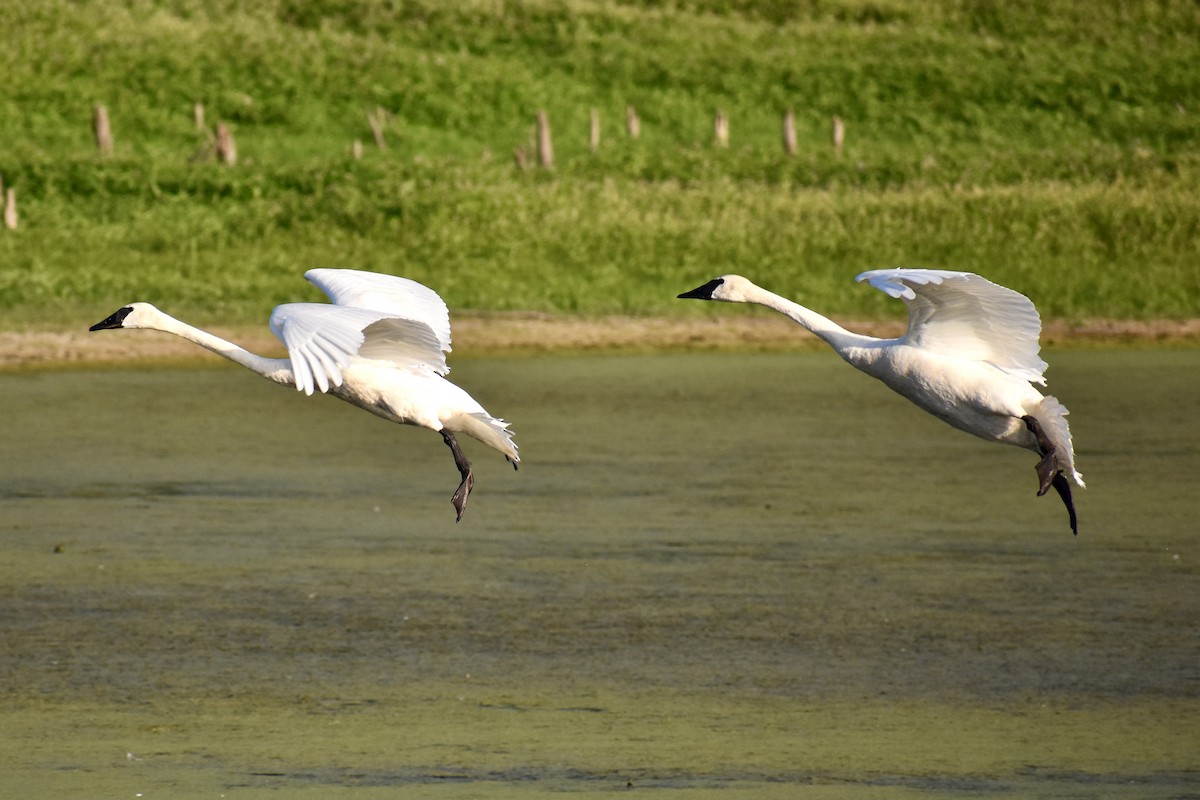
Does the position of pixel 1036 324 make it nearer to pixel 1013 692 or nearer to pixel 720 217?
pixel 1013 692

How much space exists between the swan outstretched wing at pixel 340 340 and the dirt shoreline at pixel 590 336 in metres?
18.1

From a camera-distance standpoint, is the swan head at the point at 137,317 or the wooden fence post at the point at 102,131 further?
the wooden fence post at the point at 102,131

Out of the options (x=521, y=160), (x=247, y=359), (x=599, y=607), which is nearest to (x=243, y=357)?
(x=247, y=359)

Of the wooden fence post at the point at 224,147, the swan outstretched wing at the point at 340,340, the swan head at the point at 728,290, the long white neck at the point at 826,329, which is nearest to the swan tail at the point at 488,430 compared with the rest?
the swan outstretched wing at the point at 340,340

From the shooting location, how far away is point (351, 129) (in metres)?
46.9

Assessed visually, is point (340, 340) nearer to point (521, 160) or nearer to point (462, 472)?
point (462, 472)

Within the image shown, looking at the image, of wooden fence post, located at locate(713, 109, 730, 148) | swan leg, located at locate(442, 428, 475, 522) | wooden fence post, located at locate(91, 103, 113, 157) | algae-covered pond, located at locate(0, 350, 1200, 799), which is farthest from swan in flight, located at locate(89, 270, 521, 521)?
wooden fence post, located at locate(713, 109, 730, 148)

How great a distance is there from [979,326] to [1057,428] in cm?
84

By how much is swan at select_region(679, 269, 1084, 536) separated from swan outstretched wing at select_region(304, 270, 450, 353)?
1.45m

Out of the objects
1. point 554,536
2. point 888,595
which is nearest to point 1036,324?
point 888,595

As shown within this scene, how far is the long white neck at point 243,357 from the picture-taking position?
409 inches

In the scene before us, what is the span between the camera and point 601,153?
40.9m

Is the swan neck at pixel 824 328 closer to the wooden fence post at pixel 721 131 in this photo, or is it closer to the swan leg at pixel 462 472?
the swan leg at pixel 462 472

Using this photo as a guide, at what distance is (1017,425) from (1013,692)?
4157 mm
